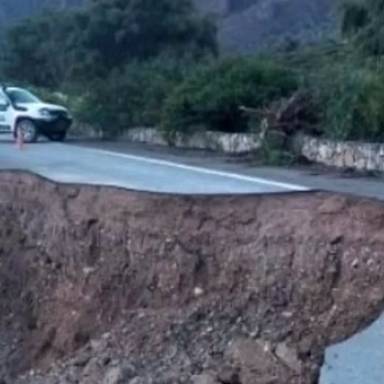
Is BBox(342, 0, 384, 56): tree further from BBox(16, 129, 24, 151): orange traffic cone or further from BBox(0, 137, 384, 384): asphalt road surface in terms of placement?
BBox(16, 129, 24, 151): orange traffic cone

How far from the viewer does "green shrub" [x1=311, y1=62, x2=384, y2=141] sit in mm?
28562

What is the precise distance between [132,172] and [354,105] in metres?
5.56

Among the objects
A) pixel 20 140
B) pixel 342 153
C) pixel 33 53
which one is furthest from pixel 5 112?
pixel 33 53

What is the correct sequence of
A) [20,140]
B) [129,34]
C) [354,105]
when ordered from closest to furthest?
[354,105], [20,140], [129,34]

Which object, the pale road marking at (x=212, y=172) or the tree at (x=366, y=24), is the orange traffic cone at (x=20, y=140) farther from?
the tree at (x=366, y=24)

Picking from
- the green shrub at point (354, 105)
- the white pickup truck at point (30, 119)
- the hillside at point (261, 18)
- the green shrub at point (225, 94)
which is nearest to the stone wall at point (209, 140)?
the green shrub at point (225, 94)

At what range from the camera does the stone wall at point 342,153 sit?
86.8 feet

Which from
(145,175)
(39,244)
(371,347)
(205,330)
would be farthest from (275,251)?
(145,175)

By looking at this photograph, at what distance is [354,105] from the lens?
95.3 feet

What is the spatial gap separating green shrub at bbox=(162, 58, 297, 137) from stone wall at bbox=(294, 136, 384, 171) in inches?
204

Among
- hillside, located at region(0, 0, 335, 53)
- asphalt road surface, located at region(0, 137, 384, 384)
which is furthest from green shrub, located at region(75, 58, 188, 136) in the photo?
hillside, located at region(0, 0, 335, 53)

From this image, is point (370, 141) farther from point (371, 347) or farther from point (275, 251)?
point (371, 347)

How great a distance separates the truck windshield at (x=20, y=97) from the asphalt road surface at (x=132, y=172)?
27.2 feet

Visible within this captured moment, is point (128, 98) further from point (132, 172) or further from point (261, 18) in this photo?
point (261, 18)
